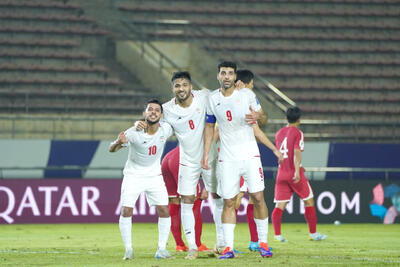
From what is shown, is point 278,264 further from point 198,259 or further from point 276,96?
point 276,96

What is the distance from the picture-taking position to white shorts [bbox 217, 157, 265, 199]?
9.58 m

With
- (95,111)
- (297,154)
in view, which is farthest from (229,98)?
(95,111)

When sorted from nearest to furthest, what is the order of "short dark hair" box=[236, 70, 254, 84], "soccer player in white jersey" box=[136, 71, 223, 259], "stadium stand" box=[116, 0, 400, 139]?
"soccer player in white jersey" box=[136, 71, 223, 259] < "short dark hair" box=[236, 70, 254, 84] < "stadium stand" box=[116, 0, 400, 139]

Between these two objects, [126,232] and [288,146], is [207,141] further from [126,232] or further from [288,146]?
[288,146]

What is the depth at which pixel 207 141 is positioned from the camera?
382 inches

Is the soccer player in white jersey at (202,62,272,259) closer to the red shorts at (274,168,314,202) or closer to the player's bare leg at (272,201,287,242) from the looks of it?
the player's bare leg at (272,201,287,242)

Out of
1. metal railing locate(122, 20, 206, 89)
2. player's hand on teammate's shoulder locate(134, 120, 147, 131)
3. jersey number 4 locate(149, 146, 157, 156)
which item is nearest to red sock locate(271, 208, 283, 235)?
jersey number 4 locate(149, 146, 157, 156)

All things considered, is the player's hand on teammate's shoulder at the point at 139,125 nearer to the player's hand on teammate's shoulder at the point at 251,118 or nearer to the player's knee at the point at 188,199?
the player's knee at the point at 188,199

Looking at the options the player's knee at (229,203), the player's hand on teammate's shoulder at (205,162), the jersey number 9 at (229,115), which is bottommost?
the player's knee at (229,203)

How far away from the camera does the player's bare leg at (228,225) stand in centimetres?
940

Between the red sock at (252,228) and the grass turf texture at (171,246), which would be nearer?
the grass turf texture at (171,246)

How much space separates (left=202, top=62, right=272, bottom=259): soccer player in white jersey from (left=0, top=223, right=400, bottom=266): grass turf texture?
0.50 meters

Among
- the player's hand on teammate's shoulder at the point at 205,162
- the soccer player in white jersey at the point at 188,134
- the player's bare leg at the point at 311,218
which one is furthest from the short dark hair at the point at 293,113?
the player's hand on teammate's shoulder at the point at 205,162

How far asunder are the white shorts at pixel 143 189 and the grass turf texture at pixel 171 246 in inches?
26.0
